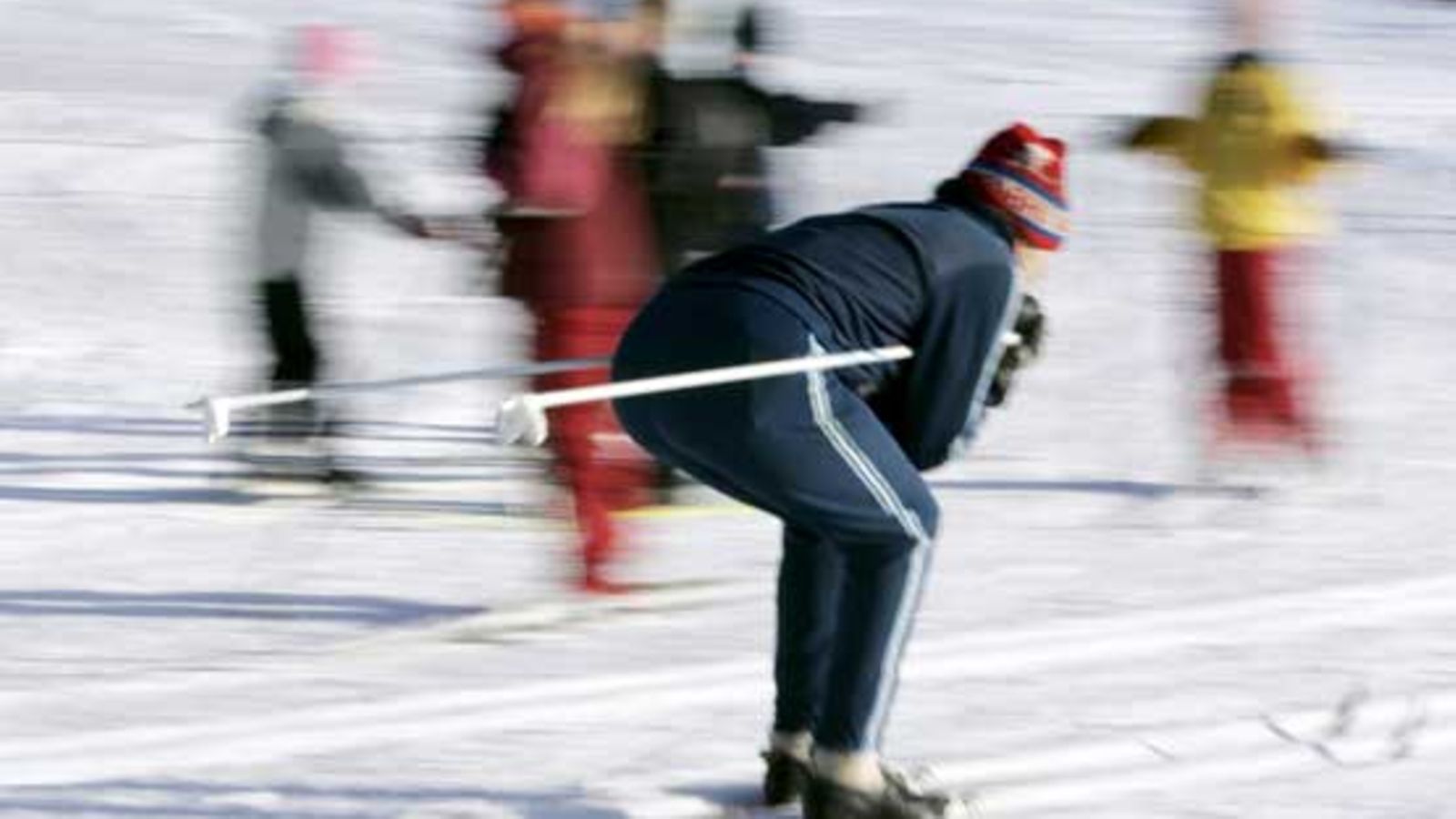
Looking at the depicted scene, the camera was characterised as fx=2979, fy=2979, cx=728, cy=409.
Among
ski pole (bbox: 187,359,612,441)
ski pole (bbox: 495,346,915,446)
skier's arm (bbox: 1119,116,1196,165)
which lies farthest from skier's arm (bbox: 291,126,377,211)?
ski pole (bbox: 495,346,915,446)

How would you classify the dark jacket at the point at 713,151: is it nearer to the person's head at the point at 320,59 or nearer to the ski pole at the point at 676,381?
the person's head at the point at 320,59

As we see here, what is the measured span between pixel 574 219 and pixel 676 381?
7.62ft

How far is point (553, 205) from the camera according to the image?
693 centimetres

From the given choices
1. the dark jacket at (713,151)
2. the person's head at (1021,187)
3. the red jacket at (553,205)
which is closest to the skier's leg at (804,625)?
the person's head at (1021,187)

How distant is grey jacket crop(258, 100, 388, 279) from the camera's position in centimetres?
814

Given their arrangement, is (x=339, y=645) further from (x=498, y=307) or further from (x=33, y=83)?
(x=33, y=83)

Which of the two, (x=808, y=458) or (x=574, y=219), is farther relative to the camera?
(x=574, y=219)

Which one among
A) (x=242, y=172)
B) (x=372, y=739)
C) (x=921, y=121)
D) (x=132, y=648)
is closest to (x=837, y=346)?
(x=372, y=739)

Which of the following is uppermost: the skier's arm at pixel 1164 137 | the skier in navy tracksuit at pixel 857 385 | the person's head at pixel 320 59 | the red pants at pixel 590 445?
the skier in navy tracksuit at pixel 857 385

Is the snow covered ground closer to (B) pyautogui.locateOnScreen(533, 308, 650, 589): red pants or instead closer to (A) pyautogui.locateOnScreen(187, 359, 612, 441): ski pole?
(B) pyautogui.locateOnScreen(533, 308, 650, 589): red pants

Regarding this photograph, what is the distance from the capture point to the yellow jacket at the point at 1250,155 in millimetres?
7875

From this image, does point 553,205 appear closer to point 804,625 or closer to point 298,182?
point 298,182

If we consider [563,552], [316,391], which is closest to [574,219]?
[563,552]

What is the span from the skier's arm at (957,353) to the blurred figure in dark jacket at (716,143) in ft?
9.53
